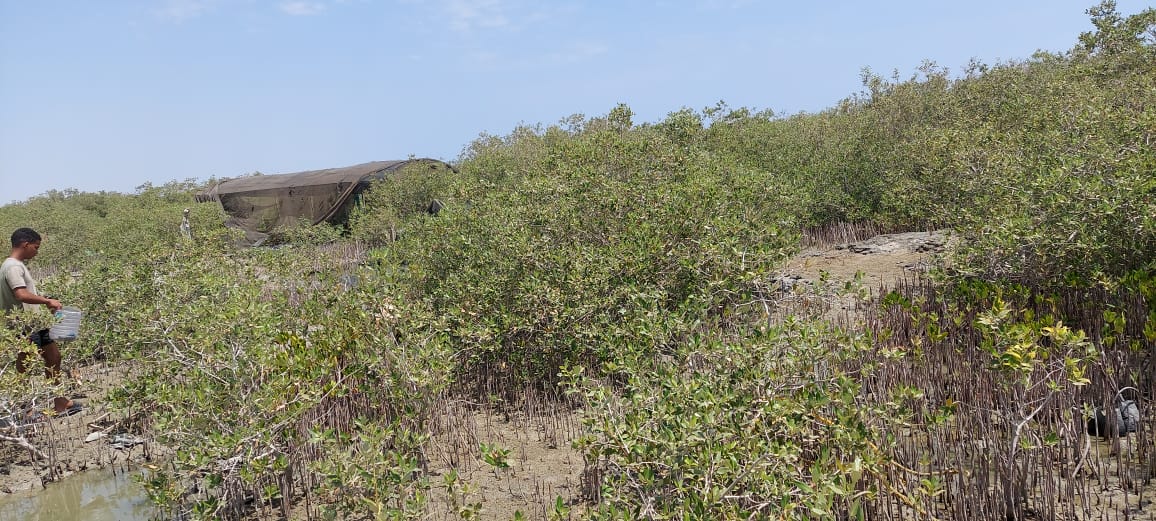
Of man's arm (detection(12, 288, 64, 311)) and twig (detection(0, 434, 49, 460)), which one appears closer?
twig (detection(0, 434, 49, 460))

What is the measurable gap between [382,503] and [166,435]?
4.38ft

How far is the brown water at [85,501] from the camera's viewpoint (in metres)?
4.69

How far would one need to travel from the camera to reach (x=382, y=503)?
3.35m

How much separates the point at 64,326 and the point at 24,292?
396 mm

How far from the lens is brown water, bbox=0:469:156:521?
15.4 ft

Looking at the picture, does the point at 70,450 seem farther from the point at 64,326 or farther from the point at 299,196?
the point at 299,196

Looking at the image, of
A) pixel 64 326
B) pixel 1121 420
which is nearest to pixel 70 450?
pixel 64 326

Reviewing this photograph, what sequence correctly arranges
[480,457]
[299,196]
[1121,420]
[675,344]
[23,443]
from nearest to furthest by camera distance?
1. [1121,420]
2. [480,457]
3. [675,344]
4. [23,443]
5. [299,196]

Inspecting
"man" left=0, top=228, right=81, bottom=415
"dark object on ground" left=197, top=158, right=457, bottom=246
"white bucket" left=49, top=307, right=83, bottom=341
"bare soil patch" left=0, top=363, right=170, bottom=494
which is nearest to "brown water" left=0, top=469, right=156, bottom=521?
"bare soil patch" left=0, top=363, right=170, bottom=494

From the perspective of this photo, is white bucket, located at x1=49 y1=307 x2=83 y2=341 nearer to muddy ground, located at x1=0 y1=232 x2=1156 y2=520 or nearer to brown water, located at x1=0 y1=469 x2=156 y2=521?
muddy ground, located at x1=0 y1=232 x2=1156 y2=520

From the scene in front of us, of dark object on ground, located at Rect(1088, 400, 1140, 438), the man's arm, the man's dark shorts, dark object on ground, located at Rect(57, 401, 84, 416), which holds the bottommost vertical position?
dark object on ground, located at Rect(1088, 400, 1140, 438)

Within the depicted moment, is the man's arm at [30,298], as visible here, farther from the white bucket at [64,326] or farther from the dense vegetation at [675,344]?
the dense vegetation at [675,344]

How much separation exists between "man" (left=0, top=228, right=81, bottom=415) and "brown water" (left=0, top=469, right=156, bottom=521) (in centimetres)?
90

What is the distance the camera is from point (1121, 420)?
13.1 ft
